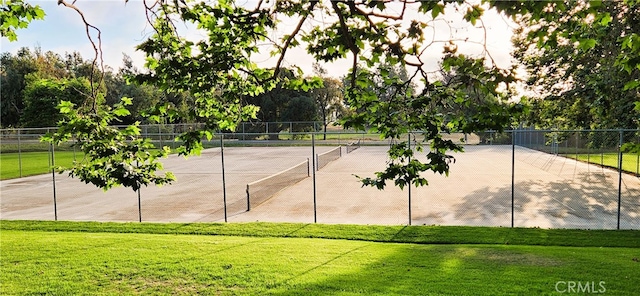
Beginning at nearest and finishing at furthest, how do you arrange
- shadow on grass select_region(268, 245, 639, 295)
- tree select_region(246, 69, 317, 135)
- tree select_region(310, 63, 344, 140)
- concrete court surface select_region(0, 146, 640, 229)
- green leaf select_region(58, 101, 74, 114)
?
green leaf select_region(58, 101, 74, 114) < shadow on grass select_region(268, 245, 639, 295) < concrete court surface select_region(0, 146, 640, 229) < tree select_region(246, 69, 317, 135) < tree select_region(310, 63, 344, 140)

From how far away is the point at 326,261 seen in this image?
23.2 ft

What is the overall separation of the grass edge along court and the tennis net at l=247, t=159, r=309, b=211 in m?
4.61

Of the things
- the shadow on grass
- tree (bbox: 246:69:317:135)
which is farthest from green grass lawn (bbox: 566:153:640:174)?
tree (bbox: 246:69:317:135)

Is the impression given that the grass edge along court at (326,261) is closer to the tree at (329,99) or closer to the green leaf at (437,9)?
the green leaf at (437,9)

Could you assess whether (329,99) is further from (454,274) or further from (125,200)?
(454,274)

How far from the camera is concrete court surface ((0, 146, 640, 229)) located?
12.1 m

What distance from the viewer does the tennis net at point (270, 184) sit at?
14.7 metres

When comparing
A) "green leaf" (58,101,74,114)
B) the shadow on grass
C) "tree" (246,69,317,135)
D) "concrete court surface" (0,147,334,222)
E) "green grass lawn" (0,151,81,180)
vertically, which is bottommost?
"concrete court surface" (0,147,334,222)

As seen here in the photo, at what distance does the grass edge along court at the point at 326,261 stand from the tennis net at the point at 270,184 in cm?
461

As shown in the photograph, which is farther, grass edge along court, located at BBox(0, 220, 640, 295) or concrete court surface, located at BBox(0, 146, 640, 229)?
concrete court surface, located at BBox(0, 146, 640, 229)

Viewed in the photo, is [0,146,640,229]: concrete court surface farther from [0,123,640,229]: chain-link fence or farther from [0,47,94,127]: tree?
[0,47,94,127]: tree

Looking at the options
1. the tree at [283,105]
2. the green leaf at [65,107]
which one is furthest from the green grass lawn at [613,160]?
the tree at [283,105]

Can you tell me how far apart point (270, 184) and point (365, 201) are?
465 cm

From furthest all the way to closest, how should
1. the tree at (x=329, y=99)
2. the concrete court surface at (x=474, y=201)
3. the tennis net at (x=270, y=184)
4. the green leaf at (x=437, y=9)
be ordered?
1. the tree at (x=329, y=99)
2. the tennis net at (x=270, y=184)
3. the concrete court surface at (x=474, y=201)
4. the green leaf at (x=437, y=9)
